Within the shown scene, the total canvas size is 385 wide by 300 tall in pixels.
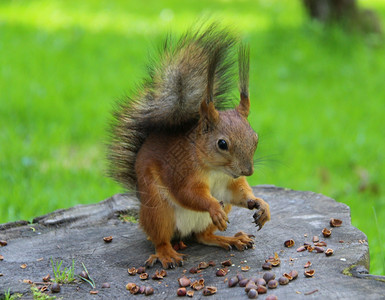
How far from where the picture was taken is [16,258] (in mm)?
2059

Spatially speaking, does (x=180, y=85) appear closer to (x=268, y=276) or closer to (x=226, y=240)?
(x=226, y=240)

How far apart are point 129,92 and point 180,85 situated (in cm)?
45

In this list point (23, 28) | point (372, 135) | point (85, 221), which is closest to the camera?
point (85, 221)

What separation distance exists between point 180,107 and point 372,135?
2708 millimetres

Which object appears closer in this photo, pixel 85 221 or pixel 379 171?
pixel 85 221

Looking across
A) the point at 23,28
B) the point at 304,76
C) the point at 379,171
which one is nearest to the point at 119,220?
the point at 379,171

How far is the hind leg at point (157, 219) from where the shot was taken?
1.99m

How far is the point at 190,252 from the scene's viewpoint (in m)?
2.10

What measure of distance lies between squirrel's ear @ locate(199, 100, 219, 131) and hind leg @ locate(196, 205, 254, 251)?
1.07 ft

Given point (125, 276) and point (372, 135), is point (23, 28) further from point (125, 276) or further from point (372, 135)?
point (125, 276)

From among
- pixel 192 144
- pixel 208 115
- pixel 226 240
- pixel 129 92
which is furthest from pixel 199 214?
pixel 129 92

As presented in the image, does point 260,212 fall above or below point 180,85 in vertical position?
below

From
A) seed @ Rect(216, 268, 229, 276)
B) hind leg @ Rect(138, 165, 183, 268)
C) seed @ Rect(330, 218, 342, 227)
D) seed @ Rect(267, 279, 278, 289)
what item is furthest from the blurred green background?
seed @ Rect(267, 279, 278, 289)

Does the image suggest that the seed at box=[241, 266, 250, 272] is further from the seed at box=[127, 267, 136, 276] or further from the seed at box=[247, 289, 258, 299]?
the seed at box=[127, 267, 136, 276]
